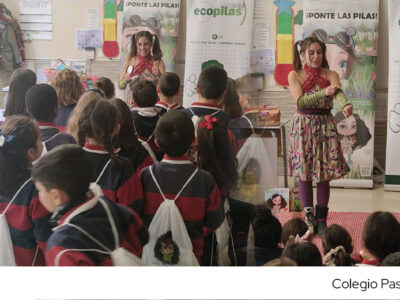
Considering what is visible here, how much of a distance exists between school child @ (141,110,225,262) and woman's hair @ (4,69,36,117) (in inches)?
18.5

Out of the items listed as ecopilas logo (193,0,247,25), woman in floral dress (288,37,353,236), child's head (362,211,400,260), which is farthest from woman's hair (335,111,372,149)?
ecopilas logo (193,0,247,25)

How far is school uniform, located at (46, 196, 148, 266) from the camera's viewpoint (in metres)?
1.46

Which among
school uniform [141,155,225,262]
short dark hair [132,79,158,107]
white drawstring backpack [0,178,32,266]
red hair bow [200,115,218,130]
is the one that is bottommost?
white drawstring backpack [0,178,32,266]

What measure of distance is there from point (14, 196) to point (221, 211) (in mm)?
698

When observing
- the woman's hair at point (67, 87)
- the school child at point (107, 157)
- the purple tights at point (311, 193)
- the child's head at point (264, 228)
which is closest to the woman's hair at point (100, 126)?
the school child at point (107, 157)

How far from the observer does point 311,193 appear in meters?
2.51

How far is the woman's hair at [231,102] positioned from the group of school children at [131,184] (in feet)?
0.04

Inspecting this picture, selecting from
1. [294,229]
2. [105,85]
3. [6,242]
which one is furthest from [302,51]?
[6,242]

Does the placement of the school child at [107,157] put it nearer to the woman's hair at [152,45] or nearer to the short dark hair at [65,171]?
the short dark hair at [65,171]

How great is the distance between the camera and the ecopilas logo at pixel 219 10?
1.98m

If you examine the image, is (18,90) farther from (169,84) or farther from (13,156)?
(169,84)

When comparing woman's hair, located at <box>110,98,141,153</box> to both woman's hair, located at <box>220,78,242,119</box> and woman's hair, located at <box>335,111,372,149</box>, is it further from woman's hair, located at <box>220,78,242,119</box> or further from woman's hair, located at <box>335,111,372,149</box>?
woman's hair, located at <box>335,111,372,149</box>

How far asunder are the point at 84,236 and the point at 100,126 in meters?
0.38

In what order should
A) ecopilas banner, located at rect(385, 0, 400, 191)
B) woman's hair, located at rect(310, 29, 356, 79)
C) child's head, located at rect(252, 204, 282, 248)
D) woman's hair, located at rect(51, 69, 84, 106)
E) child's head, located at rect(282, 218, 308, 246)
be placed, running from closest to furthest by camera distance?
woman's hair, located at rect(51, 69, 84, 106) < child's head, located at rect(252, 204, 282, 248) < child's head, located at rect(282, 218, 308, 246) < woman's hair, located at rect(310, 29, 356, 79) < ecopilas banner, located at rect(385, 0, 400, 191)
